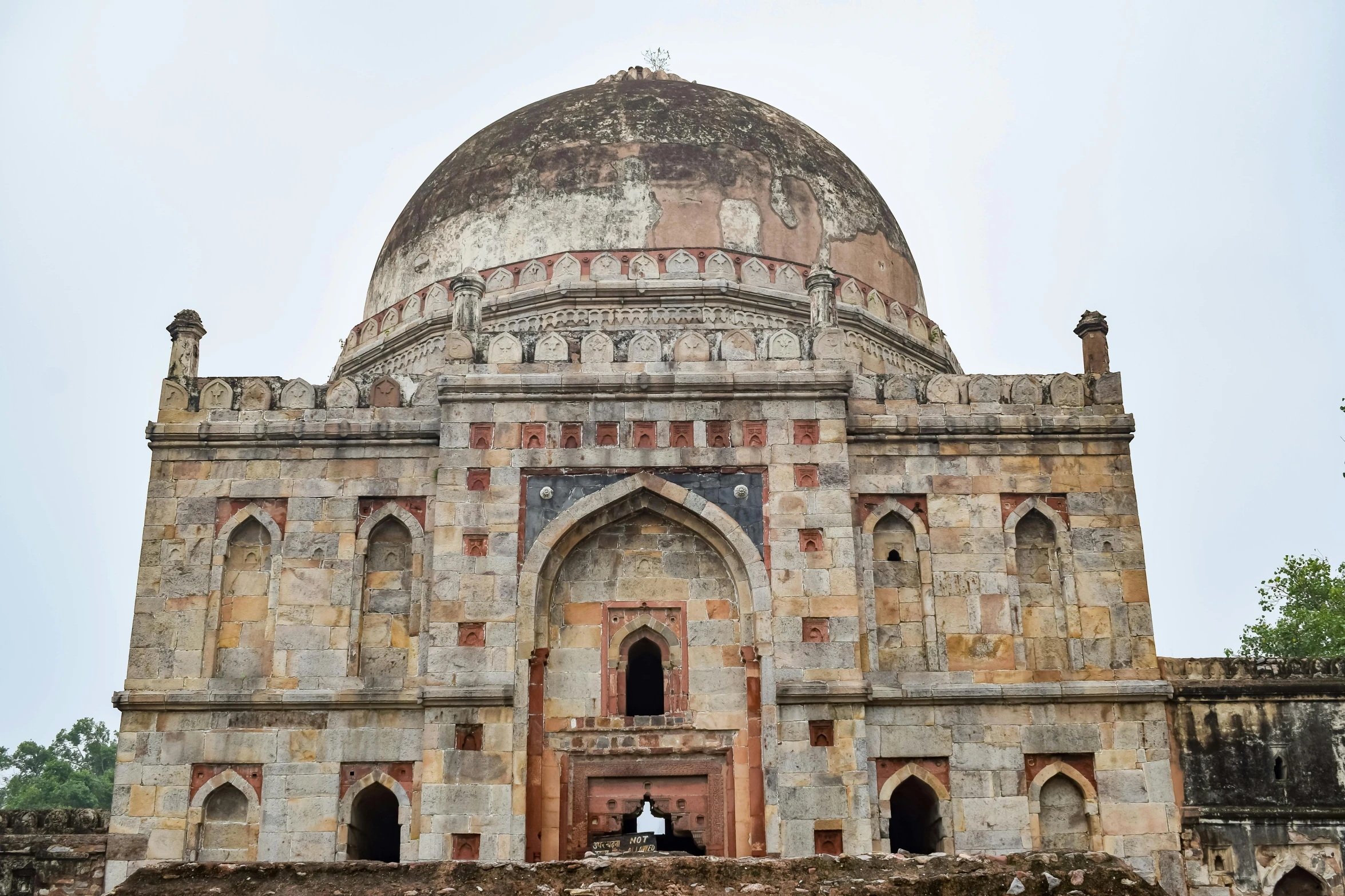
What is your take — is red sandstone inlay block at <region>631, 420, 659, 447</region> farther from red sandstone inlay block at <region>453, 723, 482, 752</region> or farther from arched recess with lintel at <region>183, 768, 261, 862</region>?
arched recess with lintel at <region>183, 768, 261, 862</region>

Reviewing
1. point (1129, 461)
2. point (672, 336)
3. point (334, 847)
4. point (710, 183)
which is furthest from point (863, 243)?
point (334, 847)

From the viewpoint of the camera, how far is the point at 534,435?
546 inches

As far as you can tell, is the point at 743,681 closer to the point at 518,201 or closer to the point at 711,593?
the point at 711,593

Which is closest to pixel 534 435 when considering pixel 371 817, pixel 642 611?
pixel 642 611

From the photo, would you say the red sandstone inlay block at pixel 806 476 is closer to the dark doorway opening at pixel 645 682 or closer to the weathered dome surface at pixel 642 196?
the dark doorway opening at pixel 645 682

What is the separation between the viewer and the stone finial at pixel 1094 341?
15055 millimetres

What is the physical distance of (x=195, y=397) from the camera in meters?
Answer: 14.6

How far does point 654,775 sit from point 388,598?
3054 mm

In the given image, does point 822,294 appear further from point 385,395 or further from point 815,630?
point 385,395

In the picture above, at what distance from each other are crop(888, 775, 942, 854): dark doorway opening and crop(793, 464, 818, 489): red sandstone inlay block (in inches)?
111

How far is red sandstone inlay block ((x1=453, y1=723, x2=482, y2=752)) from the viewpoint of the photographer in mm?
12992

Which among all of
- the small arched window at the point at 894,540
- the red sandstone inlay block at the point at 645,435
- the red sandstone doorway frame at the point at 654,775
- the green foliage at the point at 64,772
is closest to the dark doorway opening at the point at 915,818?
the red sandstone doorway frame at the point at 654,775

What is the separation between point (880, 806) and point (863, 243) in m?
7.95

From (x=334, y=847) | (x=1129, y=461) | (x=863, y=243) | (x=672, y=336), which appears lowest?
(x=334, y=847)
